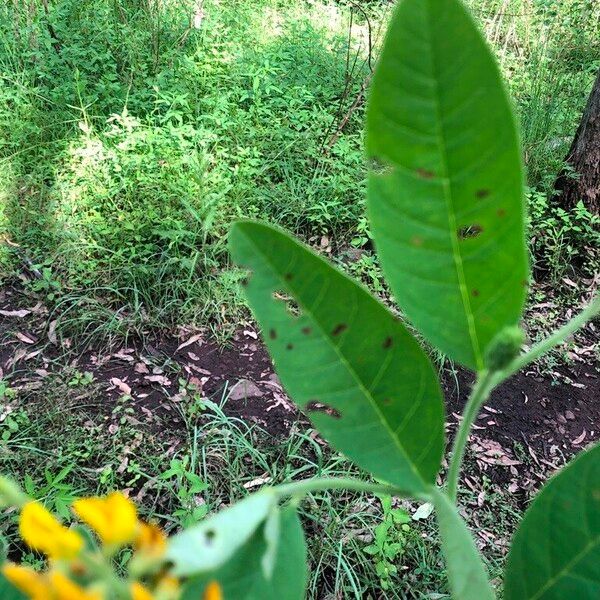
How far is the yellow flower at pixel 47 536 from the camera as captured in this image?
0.78 ft

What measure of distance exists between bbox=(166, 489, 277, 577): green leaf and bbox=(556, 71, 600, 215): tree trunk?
9.54ft

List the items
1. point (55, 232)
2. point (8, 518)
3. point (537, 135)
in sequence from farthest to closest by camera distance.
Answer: point (537, 135) < point (55, 232) < point (8, 518)

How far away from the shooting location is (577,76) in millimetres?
3799

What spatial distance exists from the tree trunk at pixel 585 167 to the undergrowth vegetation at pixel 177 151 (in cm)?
10

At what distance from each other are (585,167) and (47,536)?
3.02 meters

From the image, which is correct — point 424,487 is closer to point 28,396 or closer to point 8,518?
point 8,518

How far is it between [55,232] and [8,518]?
3.93ft

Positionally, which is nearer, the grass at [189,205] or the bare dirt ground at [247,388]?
the grass at [189,205]

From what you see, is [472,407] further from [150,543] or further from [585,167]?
[585,167]

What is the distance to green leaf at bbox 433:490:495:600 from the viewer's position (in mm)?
316

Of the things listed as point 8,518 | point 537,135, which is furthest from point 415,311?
point 537,135

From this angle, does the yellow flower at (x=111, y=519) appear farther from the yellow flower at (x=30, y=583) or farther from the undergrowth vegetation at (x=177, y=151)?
the undergrowth vegetation at (x=177, y=151)

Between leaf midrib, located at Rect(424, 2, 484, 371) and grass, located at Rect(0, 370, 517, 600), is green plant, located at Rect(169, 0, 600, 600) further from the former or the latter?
grass, located at Rect(0, 370, 517, 600)

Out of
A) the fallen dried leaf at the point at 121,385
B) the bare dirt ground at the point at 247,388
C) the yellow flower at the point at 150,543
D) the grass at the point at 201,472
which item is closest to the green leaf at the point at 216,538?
the yellow flower at the point at 150,543
